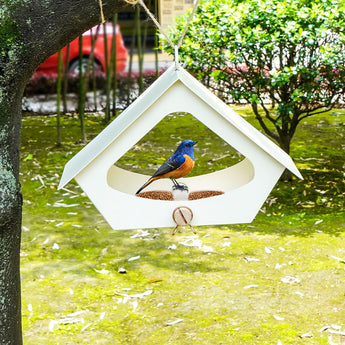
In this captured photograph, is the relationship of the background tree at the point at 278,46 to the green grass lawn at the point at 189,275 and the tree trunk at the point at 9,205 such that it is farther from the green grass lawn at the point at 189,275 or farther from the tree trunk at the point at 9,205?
the tree trunk at the point at 9,205

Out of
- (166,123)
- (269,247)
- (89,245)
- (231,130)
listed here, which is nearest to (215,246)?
(269,247)

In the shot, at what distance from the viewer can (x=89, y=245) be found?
5.44m

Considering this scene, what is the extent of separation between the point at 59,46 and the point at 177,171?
75 centimetres

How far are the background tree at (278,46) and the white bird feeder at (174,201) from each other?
3.19 m

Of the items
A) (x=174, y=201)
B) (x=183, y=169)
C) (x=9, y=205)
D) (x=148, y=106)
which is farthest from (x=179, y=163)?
(x=9, y=205)

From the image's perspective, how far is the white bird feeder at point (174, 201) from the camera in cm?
251

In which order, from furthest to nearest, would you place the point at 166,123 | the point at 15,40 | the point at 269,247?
the point at 166,123
the point at 269,247
the point at 15,40

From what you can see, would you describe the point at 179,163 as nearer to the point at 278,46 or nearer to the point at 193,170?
the point at 278,46

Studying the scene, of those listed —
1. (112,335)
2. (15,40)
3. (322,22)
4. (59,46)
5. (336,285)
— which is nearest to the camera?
(15,40)

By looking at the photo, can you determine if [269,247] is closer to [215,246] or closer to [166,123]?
[215,246]

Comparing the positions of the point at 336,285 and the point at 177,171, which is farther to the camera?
the point at 336,285

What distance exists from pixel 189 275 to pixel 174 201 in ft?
7.23

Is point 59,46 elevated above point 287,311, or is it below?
above

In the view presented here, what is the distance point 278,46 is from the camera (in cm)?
610
